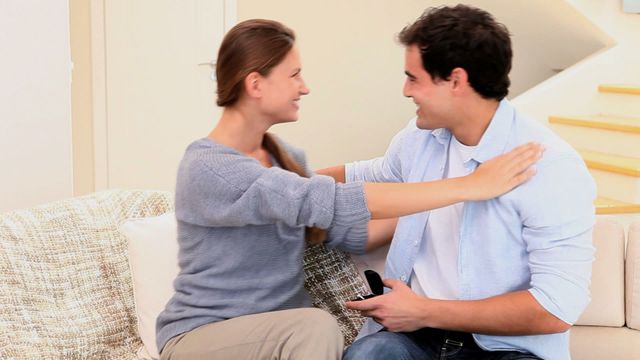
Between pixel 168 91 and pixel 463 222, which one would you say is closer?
pixel 463 222

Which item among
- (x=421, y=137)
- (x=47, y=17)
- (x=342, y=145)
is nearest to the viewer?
(x=421, y=137)

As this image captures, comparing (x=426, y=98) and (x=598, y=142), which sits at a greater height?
(x=426, y=98)

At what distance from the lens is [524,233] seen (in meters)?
2.14

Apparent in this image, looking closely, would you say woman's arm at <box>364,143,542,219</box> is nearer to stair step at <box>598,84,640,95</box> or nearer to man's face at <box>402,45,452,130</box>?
man's face at <box>402,45,452,130</box>

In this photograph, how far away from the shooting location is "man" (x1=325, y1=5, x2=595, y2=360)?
208 cm

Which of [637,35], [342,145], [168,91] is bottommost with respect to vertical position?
[342,145]

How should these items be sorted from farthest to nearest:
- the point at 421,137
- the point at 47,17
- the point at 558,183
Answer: the point at 47,17 → the point at 421,137 → the point at 558,183

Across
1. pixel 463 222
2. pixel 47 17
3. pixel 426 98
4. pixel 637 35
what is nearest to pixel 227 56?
pixel 426 98

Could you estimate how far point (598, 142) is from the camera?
16.9 ft

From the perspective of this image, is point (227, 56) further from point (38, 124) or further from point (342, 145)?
point (342, 145)

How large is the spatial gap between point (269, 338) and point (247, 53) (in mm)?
643

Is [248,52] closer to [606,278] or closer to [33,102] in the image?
[606,278]

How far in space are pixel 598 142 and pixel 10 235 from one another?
3587 mm

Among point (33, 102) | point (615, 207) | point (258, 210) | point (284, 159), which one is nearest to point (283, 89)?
point (284, 159)
